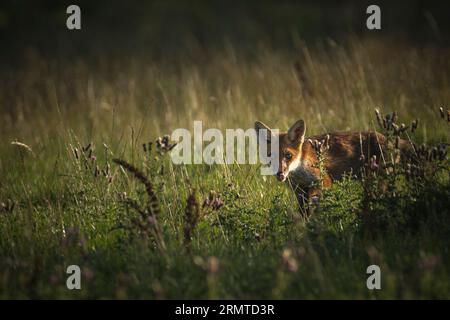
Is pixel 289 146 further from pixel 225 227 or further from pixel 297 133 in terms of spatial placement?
pixel 225 227

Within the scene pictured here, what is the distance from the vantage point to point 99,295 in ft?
12.9

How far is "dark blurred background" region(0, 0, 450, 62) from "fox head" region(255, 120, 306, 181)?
A: 752cm

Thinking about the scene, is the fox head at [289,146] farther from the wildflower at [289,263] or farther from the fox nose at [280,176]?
the wildflower at [289,263]

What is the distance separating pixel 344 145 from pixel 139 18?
55.7ft

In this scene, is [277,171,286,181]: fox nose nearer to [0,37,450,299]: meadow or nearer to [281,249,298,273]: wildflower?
[0,37,450,299]: meadow

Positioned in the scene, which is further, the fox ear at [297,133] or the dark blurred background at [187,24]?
the dark blurred background at [187,24]

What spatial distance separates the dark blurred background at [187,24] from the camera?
15391mm

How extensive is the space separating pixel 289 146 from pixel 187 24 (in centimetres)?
1466

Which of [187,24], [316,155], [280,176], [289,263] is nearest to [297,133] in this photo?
[316,155]

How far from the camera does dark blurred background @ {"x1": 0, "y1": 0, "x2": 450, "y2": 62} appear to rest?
50.5 ft

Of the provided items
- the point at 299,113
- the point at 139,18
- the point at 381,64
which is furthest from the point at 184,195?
the point at 139,18

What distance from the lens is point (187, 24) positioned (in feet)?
64.1

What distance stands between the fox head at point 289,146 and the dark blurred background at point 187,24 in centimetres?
752

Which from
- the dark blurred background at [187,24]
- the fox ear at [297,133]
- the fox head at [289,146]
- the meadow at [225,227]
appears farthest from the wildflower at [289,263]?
the dark blurred background at [187,24]
